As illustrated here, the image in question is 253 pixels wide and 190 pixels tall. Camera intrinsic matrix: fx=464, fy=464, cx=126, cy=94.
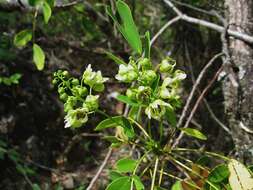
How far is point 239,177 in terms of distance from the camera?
938mm

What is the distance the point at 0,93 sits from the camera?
2527 mm

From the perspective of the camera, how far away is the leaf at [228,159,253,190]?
933 mm

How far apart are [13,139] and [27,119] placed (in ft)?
0.48

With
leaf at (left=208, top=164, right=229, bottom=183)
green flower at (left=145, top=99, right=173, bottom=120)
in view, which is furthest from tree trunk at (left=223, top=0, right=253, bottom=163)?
green flower at (left=145, top=99, right=173, bottom=120)

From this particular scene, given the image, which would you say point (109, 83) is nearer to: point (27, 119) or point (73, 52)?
point (73, 52)

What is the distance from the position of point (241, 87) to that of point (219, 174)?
1.42 ft

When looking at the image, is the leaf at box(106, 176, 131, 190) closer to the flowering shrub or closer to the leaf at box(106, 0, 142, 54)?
the flowering shrub

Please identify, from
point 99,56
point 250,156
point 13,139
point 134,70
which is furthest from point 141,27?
point 134,70

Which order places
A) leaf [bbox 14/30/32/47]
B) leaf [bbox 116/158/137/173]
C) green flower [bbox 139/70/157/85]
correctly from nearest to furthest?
green flower [bbox 139/70/157/85], leaf [bbox 116/158/137/173], leaf [bbox 14/30/32/47]

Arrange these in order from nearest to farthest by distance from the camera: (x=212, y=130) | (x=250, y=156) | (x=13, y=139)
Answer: (x=250, y=156)
(x=212, y=130)
(x=13, y=139)

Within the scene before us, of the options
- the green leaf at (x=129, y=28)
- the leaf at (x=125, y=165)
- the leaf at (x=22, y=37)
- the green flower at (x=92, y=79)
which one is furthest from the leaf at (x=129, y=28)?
the leaf at (x=22, y=37)

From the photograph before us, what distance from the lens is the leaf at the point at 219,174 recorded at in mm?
965

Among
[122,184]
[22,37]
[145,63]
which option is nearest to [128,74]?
[145,63]

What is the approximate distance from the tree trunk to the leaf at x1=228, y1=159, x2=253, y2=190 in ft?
1.13
